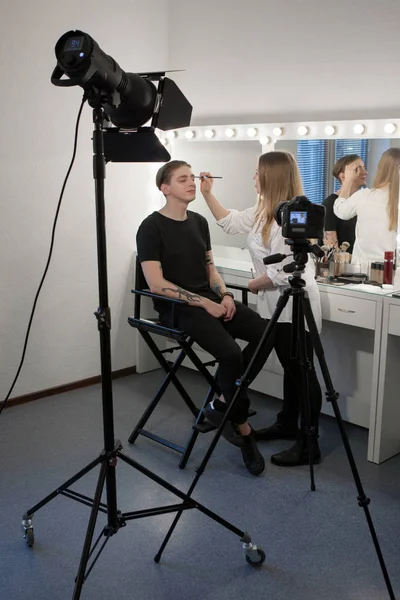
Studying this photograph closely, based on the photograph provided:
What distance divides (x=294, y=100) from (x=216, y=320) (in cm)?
130

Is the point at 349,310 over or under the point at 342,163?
under

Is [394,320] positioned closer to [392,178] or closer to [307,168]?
[392,178]

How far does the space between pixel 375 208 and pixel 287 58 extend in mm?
925

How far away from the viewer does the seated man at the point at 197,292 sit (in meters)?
2.72

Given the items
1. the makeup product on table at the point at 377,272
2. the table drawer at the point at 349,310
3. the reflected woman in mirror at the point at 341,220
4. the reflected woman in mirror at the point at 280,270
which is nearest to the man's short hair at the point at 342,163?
the reflected woman in mirror at the point at 341,220

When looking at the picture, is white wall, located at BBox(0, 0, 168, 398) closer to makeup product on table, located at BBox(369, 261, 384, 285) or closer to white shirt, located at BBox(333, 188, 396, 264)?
white shirt, located at BBox(333, 188, 396, 264)

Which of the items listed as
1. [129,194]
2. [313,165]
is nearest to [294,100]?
[313,165]

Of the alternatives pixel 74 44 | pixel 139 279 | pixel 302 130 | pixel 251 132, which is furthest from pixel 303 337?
pixel 251 132

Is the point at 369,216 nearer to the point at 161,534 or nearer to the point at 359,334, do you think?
the point at 359,334

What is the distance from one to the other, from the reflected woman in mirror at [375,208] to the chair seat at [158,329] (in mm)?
962

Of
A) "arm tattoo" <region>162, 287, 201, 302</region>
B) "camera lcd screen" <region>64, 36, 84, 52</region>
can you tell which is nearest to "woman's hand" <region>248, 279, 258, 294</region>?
"arm tattoo" <region>162, 287, 201, 302</region>

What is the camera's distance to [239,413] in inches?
108

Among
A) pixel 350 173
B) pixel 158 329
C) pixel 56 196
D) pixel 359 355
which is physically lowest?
pixel 359 355

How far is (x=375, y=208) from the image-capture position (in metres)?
3.08
